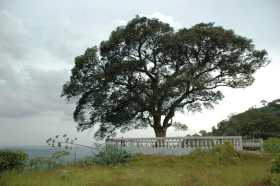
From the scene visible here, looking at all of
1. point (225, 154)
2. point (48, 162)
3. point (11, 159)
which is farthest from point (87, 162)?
point (225, 154)

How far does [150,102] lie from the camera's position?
18.0 metres

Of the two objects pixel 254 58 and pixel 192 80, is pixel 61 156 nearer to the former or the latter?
pixel 192 80

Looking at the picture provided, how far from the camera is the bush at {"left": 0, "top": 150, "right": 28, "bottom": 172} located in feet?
29.6

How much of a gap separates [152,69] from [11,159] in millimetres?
11478

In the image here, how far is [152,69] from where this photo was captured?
1939cm

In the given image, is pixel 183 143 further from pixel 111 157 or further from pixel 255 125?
pixel 255 125

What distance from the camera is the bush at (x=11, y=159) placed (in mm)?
9030

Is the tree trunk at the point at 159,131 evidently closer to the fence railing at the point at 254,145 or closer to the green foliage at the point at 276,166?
the fence railing at the point at 254,145

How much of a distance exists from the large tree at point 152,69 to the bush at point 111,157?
6.95 meters

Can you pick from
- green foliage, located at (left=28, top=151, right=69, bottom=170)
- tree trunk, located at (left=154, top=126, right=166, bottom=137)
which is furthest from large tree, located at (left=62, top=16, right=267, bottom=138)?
green foliage, located at (left=28, top=151, right=69, bottom=170)

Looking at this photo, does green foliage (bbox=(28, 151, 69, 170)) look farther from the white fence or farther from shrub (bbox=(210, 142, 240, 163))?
shrub (bbox=(210, 142, 240, 163))

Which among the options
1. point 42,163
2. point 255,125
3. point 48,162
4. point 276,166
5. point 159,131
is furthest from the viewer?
point 255,125

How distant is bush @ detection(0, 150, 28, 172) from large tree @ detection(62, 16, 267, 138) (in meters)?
9.49

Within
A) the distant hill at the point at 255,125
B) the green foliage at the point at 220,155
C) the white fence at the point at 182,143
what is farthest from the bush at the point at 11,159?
the distant hill at the point at 255,125
